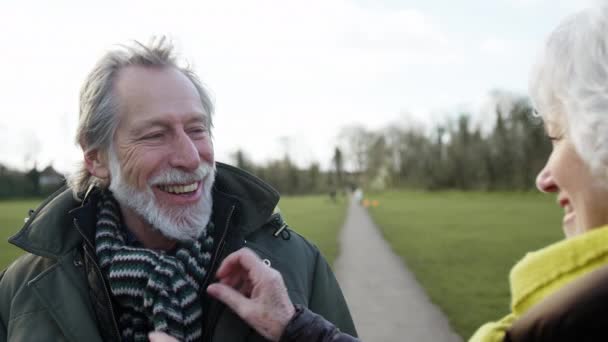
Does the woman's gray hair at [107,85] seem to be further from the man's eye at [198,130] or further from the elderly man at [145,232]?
the man's eye at [198,130]

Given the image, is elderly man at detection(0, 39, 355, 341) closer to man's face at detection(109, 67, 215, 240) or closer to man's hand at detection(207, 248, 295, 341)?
man's face at detection(109, 67, 215, 240)

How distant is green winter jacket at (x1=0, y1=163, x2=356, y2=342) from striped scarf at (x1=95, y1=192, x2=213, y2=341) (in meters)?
0.06

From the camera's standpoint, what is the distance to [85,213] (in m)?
2.31

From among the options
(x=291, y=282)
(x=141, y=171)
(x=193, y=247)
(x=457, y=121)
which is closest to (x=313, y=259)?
(x=291, y=282)

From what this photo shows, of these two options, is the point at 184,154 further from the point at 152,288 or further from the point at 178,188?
the point at 152,288

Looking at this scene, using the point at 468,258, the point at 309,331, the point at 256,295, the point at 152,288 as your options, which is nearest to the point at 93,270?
the point at 152,288

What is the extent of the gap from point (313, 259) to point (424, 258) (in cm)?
1111

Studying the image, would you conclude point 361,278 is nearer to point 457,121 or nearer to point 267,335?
point 267,335

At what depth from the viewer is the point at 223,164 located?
267 cm

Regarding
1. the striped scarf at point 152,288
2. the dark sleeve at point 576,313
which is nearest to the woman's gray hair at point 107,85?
the striped scarf at point 152,288

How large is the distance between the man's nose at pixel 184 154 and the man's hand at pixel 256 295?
2.11ft

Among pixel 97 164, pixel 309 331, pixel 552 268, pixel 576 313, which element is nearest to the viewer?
pixel 576 313

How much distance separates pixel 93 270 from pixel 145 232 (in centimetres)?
40

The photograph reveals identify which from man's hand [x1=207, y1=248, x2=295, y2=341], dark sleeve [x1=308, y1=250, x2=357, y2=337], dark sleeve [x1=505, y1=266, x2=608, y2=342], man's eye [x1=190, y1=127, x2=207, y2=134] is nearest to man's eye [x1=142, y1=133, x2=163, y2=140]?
man's eye [x1=190, y1=127, x2=207, y2=134]
